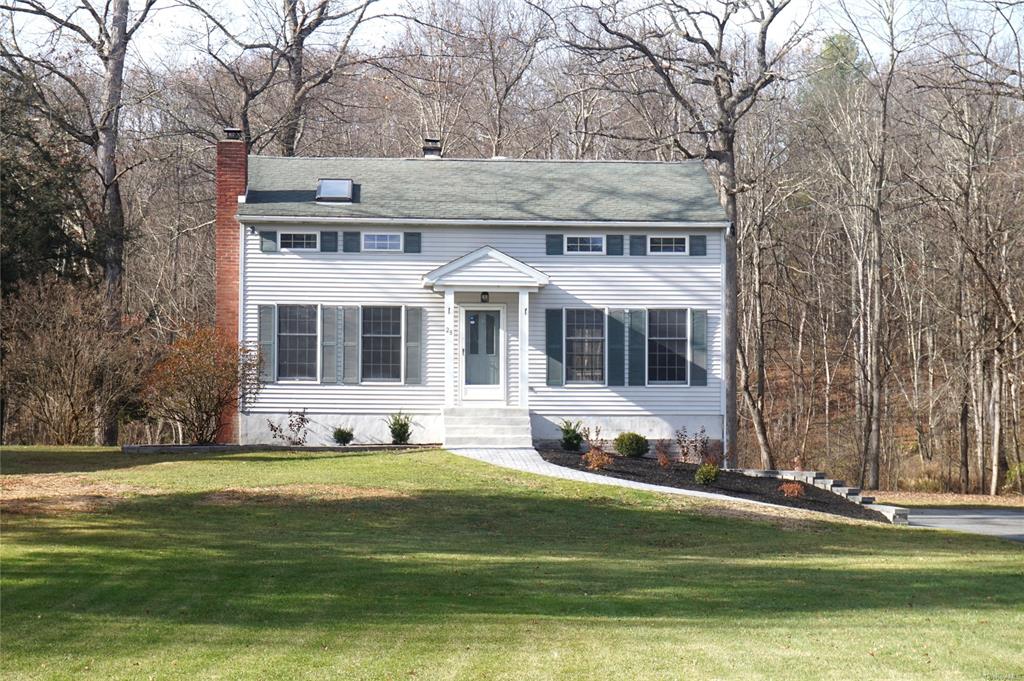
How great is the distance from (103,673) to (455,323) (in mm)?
17465

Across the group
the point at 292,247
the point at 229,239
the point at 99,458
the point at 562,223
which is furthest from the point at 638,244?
the point at 99,458

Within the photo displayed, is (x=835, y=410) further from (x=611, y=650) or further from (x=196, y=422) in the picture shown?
(x=611, y=650)

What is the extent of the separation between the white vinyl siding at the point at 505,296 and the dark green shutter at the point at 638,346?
19 cm

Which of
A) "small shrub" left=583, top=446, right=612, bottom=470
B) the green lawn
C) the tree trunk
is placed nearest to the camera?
the green lawn

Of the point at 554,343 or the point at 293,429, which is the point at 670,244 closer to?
the point at 554,343

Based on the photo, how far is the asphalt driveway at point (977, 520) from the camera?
742 inches

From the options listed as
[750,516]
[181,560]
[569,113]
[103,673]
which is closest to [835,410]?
[569,113]

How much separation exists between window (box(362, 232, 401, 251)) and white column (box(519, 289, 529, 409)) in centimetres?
294

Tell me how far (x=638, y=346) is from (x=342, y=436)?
20.9 ft

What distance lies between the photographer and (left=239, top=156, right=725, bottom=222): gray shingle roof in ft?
81.0

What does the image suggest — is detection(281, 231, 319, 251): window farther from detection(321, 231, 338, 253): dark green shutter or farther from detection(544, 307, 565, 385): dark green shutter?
detection(544, 307, 565, 385): dark green shutter

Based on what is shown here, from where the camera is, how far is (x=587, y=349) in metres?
24.7

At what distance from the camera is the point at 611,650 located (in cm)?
817

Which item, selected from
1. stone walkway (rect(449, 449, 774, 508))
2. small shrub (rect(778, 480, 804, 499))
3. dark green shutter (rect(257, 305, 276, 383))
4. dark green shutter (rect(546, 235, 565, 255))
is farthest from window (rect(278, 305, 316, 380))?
small shrub (rect(778, 480, 804, 499))
